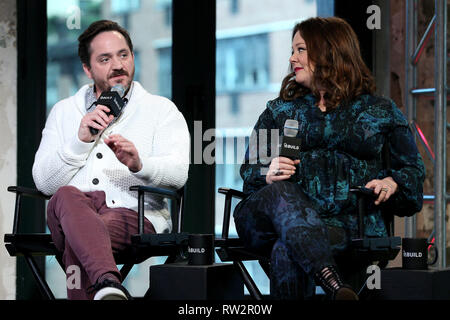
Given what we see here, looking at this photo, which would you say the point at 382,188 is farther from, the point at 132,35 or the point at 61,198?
the point at 132,35

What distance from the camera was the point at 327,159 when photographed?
7.69ft

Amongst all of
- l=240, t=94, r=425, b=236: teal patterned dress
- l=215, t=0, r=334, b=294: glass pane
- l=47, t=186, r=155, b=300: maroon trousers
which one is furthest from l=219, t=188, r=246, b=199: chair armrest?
l=215, t=0, r=334, b=294: glass pane

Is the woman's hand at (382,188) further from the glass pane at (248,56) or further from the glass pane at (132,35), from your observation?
the glass pane at (132,35)

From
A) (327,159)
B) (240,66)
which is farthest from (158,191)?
(240,66)

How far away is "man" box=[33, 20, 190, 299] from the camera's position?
222cm

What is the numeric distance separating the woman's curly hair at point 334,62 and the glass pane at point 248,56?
120 centimetres

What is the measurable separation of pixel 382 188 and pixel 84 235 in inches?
41.8

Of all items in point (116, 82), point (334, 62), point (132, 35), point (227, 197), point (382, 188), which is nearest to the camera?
point (382, 188)

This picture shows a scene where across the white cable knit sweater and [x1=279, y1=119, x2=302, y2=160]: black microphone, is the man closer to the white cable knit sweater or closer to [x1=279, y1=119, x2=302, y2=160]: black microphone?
the white cable knit sweater

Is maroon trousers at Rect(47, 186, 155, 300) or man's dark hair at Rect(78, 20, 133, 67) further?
man's dark hair at Rect(78, 20, 133, 67)

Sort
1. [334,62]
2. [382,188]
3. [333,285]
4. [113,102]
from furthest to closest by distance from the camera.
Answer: [334,62]
[113,102]
[382,188]
[333,285]

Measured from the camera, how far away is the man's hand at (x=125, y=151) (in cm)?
230

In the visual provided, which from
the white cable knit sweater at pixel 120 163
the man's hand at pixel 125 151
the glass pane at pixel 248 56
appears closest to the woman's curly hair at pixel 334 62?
the white cable knit sweater at pixel 120 163

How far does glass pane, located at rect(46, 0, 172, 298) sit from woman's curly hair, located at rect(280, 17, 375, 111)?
53.3 inches
